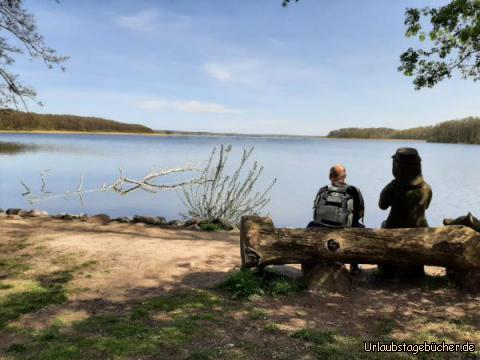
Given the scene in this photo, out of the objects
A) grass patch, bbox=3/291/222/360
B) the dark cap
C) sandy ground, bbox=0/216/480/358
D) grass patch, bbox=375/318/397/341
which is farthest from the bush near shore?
grass patch, bbox=375/318/397/341

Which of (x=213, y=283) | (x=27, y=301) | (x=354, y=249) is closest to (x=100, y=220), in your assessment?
(x=27, y=301)

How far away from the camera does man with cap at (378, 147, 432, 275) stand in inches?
252

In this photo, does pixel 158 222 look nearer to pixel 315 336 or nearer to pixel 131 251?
pixel 131 251

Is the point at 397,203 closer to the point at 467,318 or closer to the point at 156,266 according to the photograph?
the point at 467,318

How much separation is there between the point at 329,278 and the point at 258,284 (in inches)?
44.2

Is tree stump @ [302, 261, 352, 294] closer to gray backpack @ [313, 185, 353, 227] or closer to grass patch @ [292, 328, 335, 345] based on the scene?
gray backpack @ [313, 185, 353, 227]

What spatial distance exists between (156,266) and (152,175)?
5.03 m

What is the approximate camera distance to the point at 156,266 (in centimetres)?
761

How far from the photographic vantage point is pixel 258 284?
6.24 meters

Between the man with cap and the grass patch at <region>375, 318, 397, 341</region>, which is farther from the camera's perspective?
the man with cap

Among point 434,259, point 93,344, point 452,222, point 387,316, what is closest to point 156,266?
point 93,344

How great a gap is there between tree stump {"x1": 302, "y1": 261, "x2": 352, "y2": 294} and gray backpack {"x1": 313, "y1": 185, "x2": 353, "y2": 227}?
66 centimetres

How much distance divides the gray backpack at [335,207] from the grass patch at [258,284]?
1.13 m

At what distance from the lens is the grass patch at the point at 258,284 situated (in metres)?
6.05
